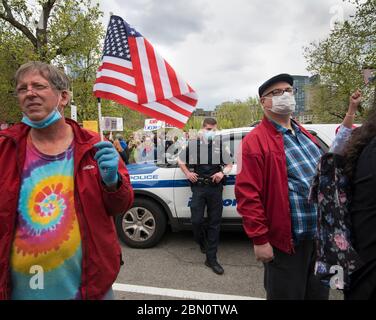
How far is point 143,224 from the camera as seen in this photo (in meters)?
4.76

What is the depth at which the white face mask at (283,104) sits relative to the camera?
7.93 feet

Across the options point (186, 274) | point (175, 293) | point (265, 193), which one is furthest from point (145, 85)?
point (186, 274)

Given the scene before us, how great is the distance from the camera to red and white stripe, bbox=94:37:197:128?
232 centimetres

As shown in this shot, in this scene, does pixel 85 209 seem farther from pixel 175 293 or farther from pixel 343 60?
pixel 343 60

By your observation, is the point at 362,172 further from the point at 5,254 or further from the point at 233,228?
the point at 233,228

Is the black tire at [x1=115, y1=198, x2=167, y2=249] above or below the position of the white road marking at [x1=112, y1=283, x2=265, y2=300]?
above

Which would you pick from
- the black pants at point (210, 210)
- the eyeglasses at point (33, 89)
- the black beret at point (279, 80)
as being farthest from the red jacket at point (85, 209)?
the black pants at point (210, 210)

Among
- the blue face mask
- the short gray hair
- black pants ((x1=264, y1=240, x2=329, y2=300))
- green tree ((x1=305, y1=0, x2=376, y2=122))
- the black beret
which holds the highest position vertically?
green tree ((x1=305, y1=0, x2=376, y2=122))

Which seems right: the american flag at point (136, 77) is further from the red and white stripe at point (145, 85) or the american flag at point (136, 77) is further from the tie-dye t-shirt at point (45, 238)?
the tie-dye t-shirt at point (45, 238)

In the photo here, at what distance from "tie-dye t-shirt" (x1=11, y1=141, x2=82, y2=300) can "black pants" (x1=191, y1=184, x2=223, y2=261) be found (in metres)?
2.51

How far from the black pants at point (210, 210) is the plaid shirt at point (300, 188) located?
1.84 metres

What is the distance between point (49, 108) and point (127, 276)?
280 cm

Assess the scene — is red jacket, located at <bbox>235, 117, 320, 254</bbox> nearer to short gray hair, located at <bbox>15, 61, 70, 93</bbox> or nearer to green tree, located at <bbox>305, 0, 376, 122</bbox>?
short gray hair, located at <bbox>15, 61, 70, 93</bbox>

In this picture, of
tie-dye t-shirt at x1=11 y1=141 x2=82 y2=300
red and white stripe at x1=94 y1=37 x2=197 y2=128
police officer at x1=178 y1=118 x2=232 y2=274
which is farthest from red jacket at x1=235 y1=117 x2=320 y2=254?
police officer at x1=178 y1=118 x2=232 y2=274
